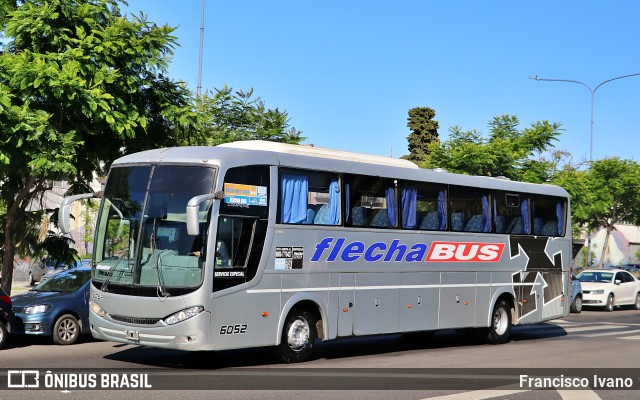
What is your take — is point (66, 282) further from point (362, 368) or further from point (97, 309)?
point (362, 368)

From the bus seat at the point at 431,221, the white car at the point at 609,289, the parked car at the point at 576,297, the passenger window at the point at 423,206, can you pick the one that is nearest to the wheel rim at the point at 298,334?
the passenger window at the point at 423,206

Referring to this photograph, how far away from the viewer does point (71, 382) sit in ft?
35.4

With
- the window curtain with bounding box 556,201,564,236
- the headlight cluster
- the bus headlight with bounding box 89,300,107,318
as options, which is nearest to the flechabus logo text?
the window curtain with bounding box 556,201,564,236

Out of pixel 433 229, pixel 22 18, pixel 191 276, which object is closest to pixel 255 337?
pixel 191 276

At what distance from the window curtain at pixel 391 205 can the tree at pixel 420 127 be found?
56749mm

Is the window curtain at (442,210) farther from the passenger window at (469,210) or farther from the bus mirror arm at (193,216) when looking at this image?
the bus mirror arm at (193,216)

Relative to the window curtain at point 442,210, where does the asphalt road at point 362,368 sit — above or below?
below

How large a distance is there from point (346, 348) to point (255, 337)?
4256 millimetres

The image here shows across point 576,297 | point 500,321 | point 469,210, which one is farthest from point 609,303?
point 469,210

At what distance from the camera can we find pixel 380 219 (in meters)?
15.5

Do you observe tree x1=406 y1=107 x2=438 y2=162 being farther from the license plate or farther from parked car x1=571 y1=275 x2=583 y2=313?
the license plate

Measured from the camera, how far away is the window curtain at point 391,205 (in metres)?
15.7

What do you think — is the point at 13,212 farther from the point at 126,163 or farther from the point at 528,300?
the point at 528,300

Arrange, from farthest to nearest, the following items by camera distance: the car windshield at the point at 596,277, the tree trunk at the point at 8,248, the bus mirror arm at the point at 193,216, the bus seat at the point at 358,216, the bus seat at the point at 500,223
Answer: the car windshield at the point at 596,277, the tree trunk at the point at 8,248, the bus seat at the point at 500,223, the bus seat at the point at 358,216, the bus mirror arm at the point at 193,216
